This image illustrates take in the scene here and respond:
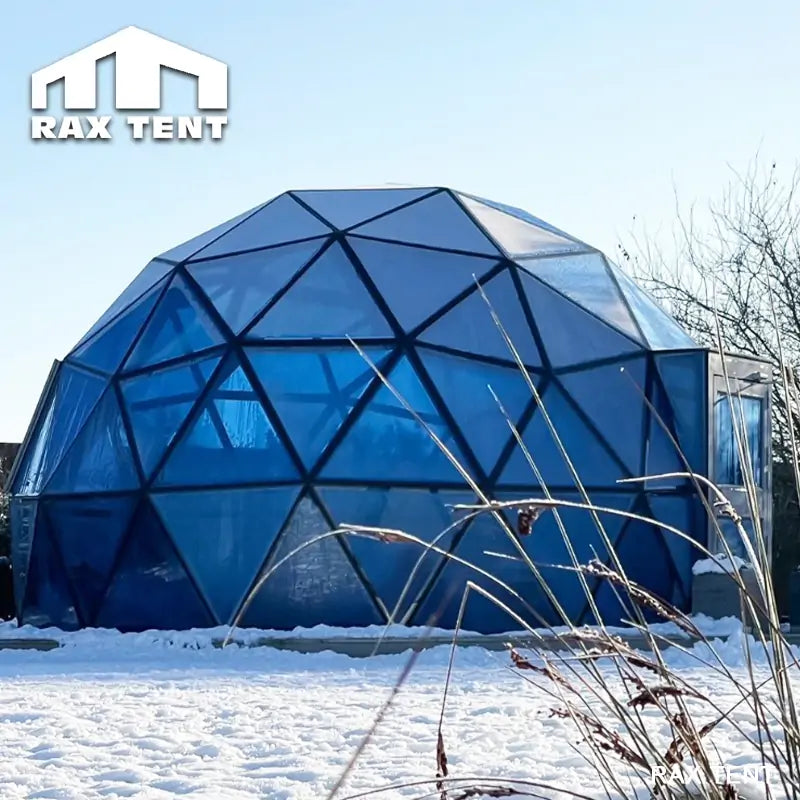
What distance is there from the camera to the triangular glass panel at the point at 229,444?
12805 millimetres

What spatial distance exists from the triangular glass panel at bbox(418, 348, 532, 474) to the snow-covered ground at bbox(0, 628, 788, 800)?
110 inches

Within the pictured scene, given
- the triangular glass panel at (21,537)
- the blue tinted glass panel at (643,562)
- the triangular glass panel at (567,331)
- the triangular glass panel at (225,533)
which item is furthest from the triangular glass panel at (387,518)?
the triangular glass panel at (21,537)

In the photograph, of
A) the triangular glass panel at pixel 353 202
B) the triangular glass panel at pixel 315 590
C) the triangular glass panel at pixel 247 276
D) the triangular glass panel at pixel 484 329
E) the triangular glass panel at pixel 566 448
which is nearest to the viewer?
the triangular glass panel at pixel 315 590

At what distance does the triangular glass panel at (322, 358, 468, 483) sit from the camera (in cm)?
1270

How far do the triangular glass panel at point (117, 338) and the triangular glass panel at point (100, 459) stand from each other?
0.67 metres

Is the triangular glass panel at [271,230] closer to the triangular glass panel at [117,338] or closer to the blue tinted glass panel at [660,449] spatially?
the triangular glass panel at [117,338]

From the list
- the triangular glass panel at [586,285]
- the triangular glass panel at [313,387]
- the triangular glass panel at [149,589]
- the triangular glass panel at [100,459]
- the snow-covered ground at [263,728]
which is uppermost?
the triangular glass panel at [586,285]

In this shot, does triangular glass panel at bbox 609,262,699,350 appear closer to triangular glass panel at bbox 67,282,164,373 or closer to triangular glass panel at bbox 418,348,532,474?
triangular glass panel at bbox 418,348,532,474

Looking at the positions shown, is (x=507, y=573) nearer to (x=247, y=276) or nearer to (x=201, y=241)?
(x=247, y=276)

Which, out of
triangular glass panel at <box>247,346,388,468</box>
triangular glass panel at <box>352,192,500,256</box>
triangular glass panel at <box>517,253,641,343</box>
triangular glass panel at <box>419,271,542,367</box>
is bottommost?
triangular glass panel at <box>247,346,388,468</box>

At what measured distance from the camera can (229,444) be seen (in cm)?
1299

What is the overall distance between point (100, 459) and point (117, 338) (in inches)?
68.8

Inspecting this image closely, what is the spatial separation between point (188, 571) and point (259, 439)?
62.1 inches

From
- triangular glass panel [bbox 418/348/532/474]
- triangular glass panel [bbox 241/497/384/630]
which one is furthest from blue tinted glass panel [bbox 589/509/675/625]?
triangular glass panel [bbox 241/497/384/630]
